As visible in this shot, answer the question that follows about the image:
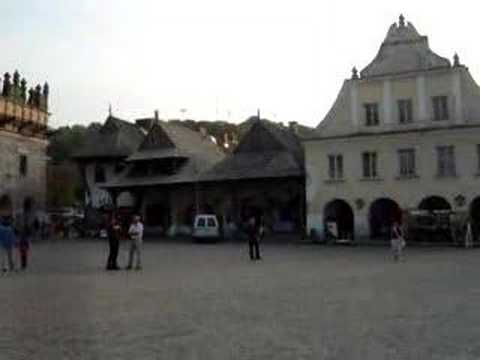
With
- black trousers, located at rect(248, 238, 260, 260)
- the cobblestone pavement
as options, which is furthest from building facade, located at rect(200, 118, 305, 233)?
the cobblestone pavement

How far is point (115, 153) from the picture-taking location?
6331 centimetres

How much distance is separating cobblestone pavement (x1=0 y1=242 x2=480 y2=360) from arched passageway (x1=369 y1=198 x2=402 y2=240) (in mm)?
23284

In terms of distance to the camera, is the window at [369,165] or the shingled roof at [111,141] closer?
the window at [369,165]

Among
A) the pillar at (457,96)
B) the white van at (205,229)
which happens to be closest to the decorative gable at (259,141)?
the white van at (205,229)

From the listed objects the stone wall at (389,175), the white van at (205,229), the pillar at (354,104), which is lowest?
the white van at (205,229)

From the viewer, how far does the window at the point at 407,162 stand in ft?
153

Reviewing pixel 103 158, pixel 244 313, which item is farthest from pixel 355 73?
pixel 244 313

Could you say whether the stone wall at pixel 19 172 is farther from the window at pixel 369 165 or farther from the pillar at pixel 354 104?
the window at pixel 369 165

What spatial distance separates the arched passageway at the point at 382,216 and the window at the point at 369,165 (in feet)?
5.38

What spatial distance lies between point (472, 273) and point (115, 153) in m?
44.5

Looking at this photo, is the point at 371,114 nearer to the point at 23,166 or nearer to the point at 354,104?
the point at 354,104

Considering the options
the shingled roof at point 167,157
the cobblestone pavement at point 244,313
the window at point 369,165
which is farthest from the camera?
the shingled roof at point 167,157

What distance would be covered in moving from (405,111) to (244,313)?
35.5 meters

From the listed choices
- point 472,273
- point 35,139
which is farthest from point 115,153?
point 472,273
